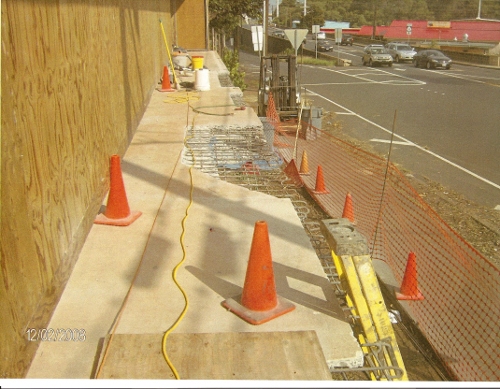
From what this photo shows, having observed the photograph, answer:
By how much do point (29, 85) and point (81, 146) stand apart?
1.21 metres

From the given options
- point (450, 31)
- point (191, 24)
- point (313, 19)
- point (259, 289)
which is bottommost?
point (259, 289)

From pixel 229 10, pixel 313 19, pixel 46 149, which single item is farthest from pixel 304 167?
pixel 313 19

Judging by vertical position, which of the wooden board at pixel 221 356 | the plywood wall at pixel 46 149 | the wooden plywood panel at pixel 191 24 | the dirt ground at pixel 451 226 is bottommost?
the dirt ground at pixel 451 226

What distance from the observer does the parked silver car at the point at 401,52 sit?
144ft

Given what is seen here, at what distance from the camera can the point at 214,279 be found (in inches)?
147

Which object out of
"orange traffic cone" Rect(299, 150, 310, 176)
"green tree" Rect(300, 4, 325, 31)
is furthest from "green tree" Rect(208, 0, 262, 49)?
"green tree" Rect(300, 4, 325, 31)

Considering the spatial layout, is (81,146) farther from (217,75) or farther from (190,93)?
(217,75)

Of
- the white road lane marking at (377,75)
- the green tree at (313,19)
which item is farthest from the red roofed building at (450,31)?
the white road lane marking at (377,75)

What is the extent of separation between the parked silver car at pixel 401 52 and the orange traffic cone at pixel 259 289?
44246 millimetres

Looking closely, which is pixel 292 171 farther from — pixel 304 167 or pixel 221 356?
pixel 221 356

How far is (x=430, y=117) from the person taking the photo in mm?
19344

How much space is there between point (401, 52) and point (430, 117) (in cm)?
2694

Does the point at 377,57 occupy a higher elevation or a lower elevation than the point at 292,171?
higher

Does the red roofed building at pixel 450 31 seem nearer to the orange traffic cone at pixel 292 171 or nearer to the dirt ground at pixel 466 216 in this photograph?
the dirt ground at pixel 466 216
